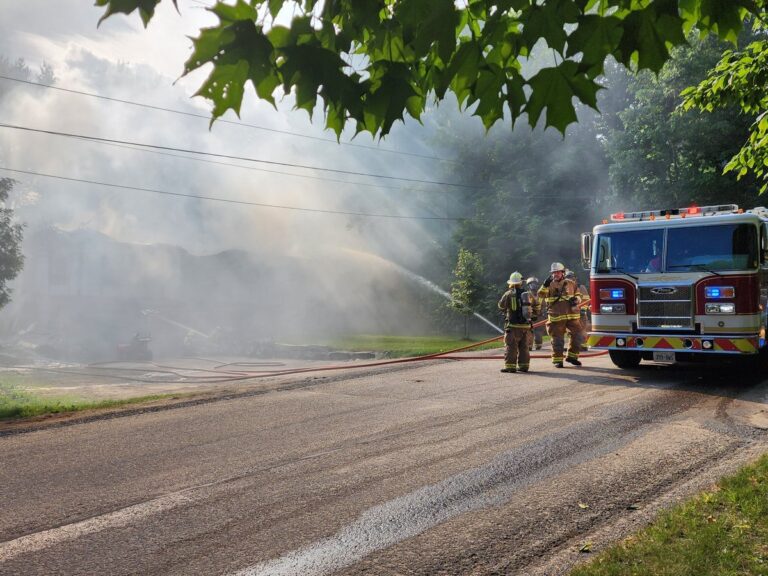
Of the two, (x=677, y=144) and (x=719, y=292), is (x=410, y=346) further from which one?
(x=719, y=292)

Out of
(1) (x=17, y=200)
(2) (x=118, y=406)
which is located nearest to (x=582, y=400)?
(2) (x=118, y=406)

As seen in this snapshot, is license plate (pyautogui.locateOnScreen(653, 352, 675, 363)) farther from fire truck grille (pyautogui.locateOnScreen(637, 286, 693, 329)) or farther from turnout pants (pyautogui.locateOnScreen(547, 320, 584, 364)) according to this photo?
turnout pants (pyautogui.locateOnScreen(547, 320, 584, 364))

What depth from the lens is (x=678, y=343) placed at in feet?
31.0

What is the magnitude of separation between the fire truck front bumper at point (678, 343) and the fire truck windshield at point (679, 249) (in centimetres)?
101

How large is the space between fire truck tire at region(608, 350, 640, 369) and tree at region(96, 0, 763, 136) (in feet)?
29.2

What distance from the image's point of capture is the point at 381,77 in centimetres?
279

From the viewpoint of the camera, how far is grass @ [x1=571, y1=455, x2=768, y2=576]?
3209mm

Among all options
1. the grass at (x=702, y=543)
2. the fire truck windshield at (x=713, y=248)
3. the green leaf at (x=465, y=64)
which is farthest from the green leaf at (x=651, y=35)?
the fire truck windshield at (x=713, y=248)

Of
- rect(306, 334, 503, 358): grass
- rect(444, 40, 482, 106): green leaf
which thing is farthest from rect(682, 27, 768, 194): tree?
rect(306, 334, 503, 358): grass

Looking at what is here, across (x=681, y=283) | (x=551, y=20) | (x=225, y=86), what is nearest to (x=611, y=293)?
(x=681, y=283)

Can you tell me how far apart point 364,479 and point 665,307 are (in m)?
6.58

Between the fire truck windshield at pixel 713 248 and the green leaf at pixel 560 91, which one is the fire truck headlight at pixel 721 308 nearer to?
the fire truck windshield at pixel 713 248

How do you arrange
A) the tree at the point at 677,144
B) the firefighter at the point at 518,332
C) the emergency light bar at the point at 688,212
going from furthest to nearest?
the tree at the point at 677,144 < the firefighter at the point at 518,332 < the emergency light bar at the point at 688,212

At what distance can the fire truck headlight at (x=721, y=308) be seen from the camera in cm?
908
